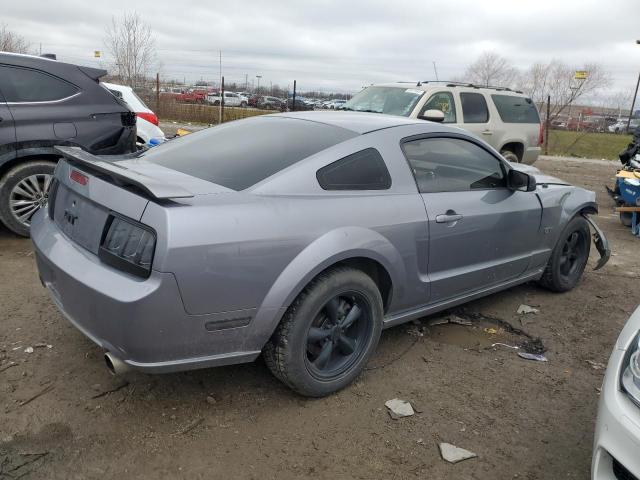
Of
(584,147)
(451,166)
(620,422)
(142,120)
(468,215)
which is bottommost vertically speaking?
(584,147)

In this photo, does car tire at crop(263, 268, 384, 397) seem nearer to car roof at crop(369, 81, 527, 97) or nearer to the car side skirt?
the car side skirt

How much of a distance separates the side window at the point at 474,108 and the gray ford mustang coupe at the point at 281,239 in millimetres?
4912

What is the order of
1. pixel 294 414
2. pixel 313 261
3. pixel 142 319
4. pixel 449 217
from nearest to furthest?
pixel 142 319 < pixel 313 261 < pixel 294 414 < pixel 449 217

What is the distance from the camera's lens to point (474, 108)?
344 inches

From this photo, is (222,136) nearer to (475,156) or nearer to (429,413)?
(475,156)

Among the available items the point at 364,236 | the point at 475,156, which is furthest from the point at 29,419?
the point at 475,156

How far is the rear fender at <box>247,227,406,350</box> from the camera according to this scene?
100 inches

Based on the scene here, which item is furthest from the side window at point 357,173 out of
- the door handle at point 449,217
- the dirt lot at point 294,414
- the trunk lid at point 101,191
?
the dirt lot at point 294,414

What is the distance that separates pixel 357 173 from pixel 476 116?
640 centimetres

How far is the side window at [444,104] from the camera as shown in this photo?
8070 mm

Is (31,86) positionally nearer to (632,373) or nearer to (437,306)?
(437,306)

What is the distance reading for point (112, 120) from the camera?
219 inches

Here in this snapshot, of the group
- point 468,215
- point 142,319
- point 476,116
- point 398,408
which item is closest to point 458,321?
point 468,215

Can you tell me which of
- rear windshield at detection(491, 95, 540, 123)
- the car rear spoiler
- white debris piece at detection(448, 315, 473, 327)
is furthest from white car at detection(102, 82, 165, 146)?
rear windshield at detection(491, 95, 540, 123)
